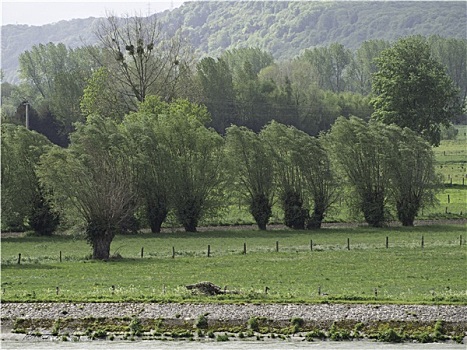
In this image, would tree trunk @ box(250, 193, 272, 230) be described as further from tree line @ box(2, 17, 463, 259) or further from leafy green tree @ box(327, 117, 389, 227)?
leafy green tree @ box(327, 117, 389, 227)

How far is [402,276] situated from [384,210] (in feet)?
114

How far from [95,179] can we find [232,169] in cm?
2094

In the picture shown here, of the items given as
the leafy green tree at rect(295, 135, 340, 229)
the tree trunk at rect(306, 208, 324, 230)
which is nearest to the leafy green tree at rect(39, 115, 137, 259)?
the leafy green tree at rect(295, 135, 340, 229)

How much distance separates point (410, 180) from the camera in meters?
86.2

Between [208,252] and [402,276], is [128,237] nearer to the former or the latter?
[208,252]

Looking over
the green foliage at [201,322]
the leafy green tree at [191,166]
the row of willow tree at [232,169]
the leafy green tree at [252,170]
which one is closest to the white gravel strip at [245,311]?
the green foliage at [201,322]

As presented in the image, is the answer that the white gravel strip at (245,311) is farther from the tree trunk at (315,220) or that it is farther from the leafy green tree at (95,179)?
the tree trunk at (315,220)

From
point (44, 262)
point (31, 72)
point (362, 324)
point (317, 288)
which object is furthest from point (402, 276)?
point (31, 72)

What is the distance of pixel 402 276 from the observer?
5062cm

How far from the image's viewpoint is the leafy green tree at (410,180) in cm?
8475

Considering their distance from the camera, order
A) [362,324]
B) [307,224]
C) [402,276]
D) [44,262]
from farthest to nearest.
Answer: [307,224], [44,262], [402,276], [362,324]

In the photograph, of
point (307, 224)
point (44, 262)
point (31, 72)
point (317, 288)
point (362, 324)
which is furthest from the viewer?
point (31, 72)

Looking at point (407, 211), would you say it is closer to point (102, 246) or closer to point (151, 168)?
point (151, 168)

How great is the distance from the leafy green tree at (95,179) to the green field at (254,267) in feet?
6.49
